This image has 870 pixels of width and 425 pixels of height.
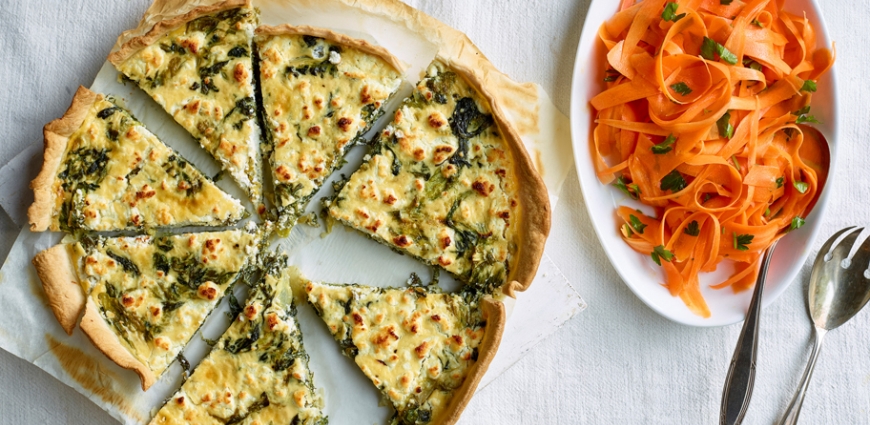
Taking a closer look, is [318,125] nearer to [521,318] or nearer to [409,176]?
[409,176]

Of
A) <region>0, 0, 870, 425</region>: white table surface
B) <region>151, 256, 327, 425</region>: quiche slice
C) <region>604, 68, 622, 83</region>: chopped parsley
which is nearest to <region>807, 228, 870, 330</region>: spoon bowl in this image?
<region>0, 0, 870, 425</region>: white table surface

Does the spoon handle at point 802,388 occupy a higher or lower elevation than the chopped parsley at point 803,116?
lower

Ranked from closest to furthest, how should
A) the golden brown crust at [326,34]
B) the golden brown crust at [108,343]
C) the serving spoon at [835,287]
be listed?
1. the golden brown crust at [108,343]
2. the golden brown crust at [326,34]
3. the serving spoon at [835,287]

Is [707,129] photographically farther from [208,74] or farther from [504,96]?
[208,74]

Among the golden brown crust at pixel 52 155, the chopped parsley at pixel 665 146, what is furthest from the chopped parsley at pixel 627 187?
the golden brown crust at pixel 52 155

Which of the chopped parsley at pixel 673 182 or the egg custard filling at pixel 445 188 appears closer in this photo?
the egg custard filling at pixel 445 188

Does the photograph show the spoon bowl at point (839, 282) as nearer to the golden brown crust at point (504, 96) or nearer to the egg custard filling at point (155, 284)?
the golden brown crust at point (504, 96)

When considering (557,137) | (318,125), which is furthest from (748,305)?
(318,125)
